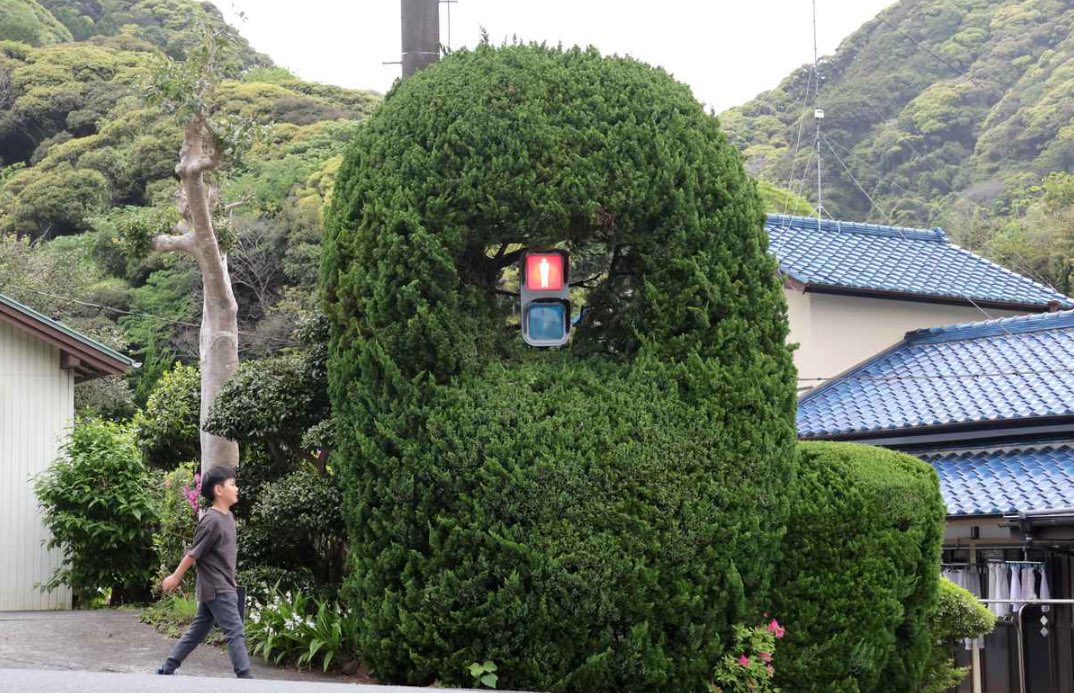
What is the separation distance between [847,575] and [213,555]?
15.8 ft

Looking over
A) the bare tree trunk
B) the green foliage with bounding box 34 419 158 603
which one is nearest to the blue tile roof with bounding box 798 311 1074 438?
the bare tree trunk

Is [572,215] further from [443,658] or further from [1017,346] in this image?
[1017,346]

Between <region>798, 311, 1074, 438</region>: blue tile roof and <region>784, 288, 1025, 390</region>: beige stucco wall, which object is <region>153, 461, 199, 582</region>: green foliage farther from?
<region>784, 288, 1025, 390</region>: beige stucco wall

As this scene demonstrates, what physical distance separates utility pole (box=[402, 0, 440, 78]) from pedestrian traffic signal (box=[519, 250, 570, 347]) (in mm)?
2171

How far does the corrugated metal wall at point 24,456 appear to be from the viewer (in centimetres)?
1719

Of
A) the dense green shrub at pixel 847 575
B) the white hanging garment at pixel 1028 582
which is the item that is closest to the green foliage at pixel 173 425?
the dense green shrub at pixel 847 575

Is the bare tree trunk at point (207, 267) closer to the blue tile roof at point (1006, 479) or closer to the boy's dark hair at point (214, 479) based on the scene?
the boy's dark hair at point (214, 479)

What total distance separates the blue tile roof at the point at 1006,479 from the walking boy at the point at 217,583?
1039 centimetres

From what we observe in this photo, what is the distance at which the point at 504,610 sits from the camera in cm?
892

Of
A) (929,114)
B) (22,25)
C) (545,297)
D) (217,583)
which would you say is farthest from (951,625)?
(22,25)

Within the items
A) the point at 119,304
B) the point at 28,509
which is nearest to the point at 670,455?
the point at 28,509

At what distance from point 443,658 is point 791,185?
44.7 meters

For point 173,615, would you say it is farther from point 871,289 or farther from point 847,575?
point 871,289

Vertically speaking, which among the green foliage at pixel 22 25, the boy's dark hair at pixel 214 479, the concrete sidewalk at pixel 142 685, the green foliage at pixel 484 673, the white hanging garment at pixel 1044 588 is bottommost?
the white hanging garment at pixel 1044 588
